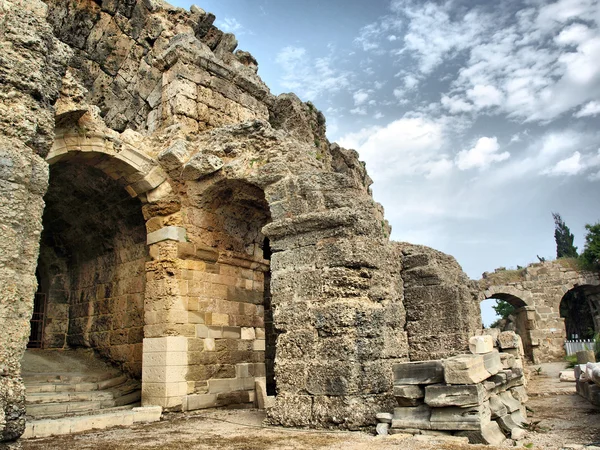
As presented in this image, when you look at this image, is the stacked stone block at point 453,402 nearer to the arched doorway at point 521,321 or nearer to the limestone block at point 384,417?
the limestone block at point 384,417

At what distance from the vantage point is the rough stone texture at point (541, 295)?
1778cm

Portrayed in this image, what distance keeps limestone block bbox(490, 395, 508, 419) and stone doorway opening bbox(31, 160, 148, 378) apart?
4.87 m

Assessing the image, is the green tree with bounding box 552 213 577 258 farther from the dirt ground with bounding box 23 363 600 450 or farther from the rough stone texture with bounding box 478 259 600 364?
→ the dirt ground with bounding box 23 363 600 450

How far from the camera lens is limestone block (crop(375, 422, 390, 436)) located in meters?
4.25

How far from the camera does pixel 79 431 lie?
5164mm

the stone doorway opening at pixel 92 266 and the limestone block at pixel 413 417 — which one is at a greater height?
the stone doorway opening at pixel 92 266

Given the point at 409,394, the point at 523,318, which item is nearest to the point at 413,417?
the point at 409,394

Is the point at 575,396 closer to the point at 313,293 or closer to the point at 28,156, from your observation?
the point at 313,293

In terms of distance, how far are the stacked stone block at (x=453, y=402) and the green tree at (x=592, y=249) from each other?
15.8 metres

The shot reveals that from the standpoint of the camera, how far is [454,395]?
409cm

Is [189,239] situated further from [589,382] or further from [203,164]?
[589,382]

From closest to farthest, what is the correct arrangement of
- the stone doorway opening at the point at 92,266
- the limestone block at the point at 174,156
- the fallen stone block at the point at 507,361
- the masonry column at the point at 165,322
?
the fallen stone block at the point at 507,361, the masonry column at the point at 165,322, the limestone block at the point at 174,156, the stone doorway opening at the point at 92,266

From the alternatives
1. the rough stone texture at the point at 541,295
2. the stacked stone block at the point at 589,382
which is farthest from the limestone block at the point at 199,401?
the rough stone texture at the point at 541,295

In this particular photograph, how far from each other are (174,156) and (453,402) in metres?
4.76
